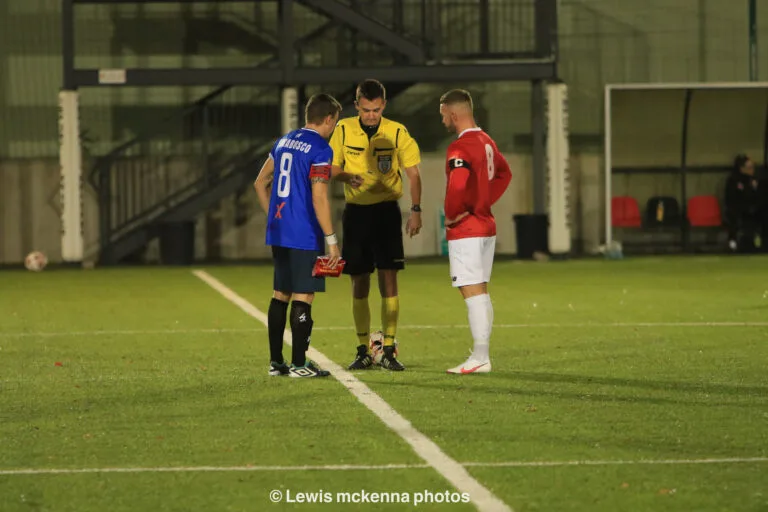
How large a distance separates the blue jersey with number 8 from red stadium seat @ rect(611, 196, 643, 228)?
1962cm

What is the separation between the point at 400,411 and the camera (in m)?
8.83

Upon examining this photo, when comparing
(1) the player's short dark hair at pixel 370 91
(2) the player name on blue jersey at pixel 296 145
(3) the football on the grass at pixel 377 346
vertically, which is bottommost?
(3) the football on the grass at pixel 377 346

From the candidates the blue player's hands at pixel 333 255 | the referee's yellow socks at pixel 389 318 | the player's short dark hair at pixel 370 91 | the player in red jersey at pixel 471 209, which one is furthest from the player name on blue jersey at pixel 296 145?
the referee's yellow socks at pixel 389 318

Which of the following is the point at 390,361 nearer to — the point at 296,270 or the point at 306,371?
the point at 306,371

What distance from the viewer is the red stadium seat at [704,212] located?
29.6 metres

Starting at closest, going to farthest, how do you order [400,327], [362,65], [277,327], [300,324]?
[300,324], [277,327], [400,327], [362,65]

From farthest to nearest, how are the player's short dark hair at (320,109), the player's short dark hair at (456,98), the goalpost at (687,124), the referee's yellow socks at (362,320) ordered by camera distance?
the goalpost at (687,124)
the referee's yellow socks at (362,320)
the player's short dark hair at (456,98)
the player's short dark hair at (320,109)

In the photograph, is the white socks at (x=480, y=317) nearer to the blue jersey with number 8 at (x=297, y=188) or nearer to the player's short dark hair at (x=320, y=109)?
the blue jersey with number 8 at (x=297, y=188)

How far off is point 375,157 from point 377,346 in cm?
137

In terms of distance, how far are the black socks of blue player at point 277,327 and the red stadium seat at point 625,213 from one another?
63.8ft

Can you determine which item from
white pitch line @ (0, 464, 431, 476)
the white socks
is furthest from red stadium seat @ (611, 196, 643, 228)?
white pitch line @ (0, 464, 431, 476)

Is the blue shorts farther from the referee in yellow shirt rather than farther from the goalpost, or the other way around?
the goalpost

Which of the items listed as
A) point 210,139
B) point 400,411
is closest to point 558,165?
point 210,139

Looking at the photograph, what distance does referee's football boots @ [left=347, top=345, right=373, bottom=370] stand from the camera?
36.2 feet
